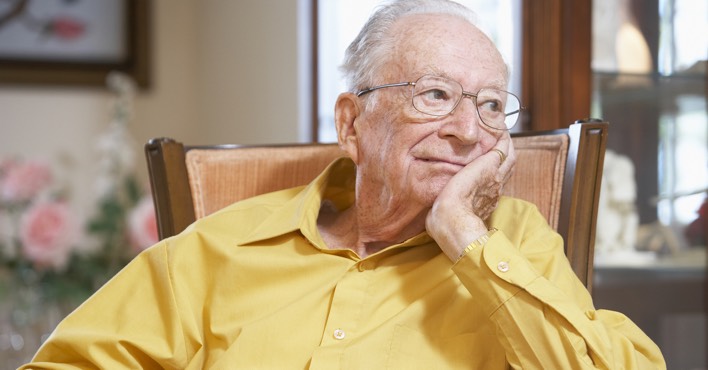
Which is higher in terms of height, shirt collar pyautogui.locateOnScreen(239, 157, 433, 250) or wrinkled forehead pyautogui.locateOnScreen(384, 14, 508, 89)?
wrinkled forehead pyautogui.locateOnScreen(384, 14, 508, 89)

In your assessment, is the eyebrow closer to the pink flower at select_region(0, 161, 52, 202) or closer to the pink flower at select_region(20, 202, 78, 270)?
the pink flower at select_region(20, 202, 78, 270)

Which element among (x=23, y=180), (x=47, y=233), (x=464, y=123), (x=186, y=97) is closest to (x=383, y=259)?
(x=464, y=123)

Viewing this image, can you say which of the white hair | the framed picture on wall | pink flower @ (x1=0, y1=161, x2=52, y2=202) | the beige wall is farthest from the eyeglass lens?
the framed picture on wall

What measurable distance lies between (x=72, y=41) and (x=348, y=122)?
96.8 inches

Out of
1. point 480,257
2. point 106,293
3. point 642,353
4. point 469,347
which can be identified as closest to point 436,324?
point 469,347

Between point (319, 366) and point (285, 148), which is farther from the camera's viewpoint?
point (285, 148)

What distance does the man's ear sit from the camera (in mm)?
1648

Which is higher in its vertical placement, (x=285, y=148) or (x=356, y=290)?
(x=285, y=148)

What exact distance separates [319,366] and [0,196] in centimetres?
209

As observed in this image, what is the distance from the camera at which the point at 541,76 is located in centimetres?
240

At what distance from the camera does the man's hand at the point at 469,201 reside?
138 cm

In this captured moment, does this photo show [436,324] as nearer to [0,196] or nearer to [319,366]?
[319,366]

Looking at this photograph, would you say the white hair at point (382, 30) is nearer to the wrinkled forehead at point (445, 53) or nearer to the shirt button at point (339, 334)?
the wrinkled forehead at point (445, 53)

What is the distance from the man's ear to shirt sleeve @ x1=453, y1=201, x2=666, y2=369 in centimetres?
40
